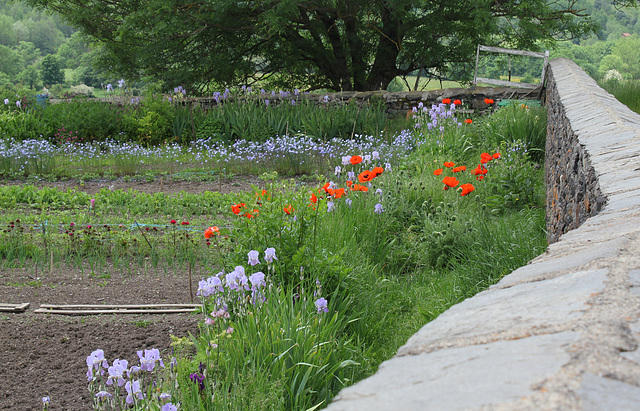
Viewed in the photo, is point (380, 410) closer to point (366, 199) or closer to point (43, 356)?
point (43, 356)

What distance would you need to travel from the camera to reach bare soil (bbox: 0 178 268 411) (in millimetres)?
2611

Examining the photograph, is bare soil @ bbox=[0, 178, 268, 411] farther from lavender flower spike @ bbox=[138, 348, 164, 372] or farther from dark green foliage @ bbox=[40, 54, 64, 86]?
dark green foliage @ bbox=[40, 54, 64, 86]

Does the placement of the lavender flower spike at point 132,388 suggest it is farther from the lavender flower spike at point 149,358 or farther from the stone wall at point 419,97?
the stone wall at point 419,97

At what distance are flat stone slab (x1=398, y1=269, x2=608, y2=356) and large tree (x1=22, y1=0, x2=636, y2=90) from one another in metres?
10.8

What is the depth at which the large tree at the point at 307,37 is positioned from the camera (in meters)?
11.9

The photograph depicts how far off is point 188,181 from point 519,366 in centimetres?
767

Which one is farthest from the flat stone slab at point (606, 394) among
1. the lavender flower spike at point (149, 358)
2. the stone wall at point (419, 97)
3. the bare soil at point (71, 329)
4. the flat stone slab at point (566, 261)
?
the stone wall at point (419, 97)

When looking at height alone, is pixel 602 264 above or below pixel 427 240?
above

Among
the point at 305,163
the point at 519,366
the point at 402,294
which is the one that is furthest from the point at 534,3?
the point at 519,366

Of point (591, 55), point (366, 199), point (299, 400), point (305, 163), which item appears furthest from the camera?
point (591, 55)

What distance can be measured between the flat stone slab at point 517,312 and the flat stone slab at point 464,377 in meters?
0.05

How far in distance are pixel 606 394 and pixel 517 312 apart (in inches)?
12.0

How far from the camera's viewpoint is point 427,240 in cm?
428

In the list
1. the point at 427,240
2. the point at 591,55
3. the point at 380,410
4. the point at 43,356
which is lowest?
the point at 43,356
